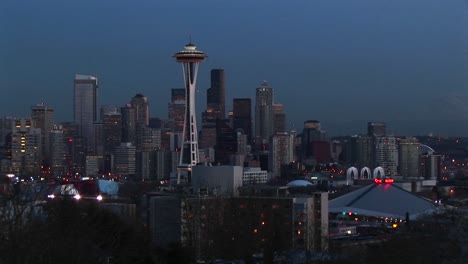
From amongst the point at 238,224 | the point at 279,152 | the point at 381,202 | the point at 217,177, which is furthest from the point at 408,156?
the point at 238,224

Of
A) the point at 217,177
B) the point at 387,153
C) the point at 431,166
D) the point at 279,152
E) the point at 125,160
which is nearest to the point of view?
the point at 217,177

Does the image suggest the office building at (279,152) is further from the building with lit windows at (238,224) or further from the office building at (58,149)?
the building with lit windows at (238,224)

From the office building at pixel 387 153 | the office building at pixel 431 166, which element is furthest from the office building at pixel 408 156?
the office building at pixel 431 166

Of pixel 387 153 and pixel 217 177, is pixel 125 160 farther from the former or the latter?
pixel 217 177

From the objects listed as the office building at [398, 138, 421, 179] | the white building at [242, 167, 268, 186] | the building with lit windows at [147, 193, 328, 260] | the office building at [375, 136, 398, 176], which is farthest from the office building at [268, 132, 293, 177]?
the building with lit windows at [147, 193, 328, 260]

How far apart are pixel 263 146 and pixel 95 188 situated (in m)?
24.2

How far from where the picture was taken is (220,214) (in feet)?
44.7

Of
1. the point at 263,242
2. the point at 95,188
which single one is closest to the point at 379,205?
the point at 95,188

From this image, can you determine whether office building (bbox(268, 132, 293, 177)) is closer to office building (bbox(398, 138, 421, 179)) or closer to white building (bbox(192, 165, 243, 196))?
office building (bbox(398, 138, 421, 179))

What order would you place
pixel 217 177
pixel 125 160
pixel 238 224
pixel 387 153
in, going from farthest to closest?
pixel 387 153, pixel 125 160, pixel 217 177, pixel 238 224

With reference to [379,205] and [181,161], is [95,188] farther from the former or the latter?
[181,161]

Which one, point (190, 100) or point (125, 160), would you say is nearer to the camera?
point (190, 100)

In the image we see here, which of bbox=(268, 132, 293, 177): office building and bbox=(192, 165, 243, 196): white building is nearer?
bbox=(192, 165, 243, 196): white building

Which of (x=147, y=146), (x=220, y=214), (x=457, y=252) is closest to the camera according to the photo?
(x=457, y=252)
